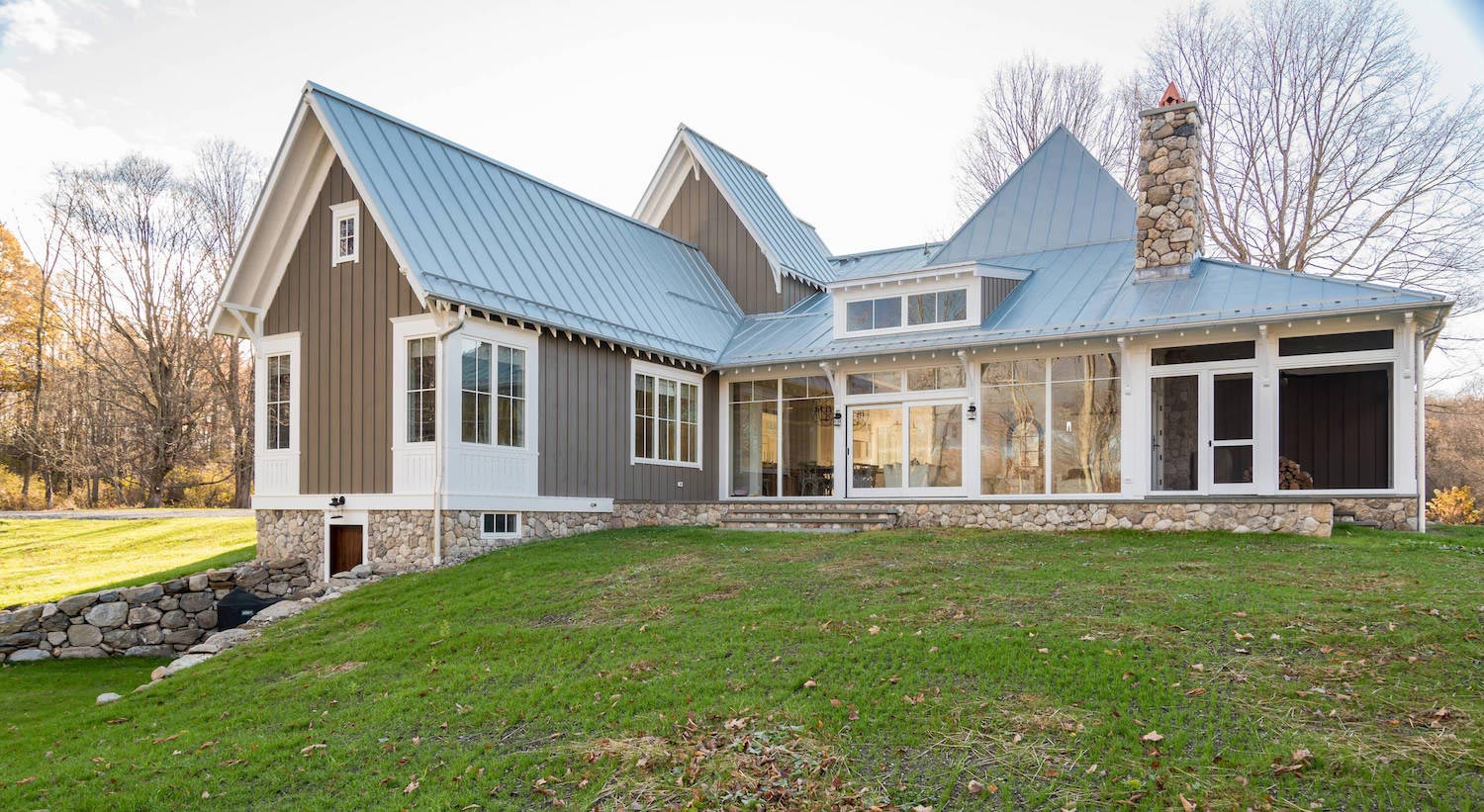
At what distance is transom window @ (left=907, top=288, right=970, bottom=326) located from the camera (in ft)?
54.1

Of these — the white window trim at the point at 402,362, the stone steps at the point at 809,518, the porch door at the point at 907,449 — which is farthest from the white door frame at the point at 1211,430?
the white window trim at the point at 402,362

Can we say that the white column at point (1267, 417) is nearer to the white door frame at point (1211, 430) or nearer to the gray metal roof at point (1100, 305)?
the white door frame at point (1211, 430)

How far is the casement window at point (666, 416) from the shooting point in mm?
16688

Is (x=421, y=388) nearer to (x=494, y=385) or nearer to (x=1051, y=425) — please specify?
(x=494, y=385)

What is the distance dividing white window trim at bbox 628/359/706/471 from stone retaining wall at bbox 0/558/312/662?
5.99 metres

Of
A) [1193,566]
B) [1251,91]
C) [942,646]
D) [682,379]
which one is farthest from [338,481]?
[1251,91]

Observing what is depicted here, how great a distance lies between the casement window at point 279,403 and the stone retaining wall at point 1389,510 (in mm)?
14834

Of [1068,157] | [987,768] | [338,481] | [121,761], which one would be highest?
[1068,157]

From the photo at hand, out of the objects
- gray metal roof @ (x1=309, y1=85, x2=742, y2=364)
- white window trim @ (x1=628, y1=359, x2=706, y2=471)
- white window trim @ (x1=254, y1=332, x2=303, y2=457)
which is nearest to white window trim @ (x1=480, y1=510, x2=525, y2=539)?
white window trim @ (x1=628, y1=359, x2=706, y2=471)

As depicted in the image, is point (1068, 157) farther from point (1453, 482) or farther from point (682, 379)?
point (1453, 482)

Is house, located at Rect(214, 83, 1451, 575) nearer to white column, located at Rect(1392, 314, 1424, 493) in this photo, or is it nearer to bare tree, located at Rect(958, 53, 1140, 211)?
white column, located at Rect(1392, 314, 1424, 493)

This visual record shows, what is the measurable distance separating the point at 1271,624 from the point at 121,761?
8518 mm

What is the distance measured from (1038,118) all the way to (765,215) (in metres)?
10.6

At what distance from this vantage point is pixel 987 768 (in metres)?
5.73
